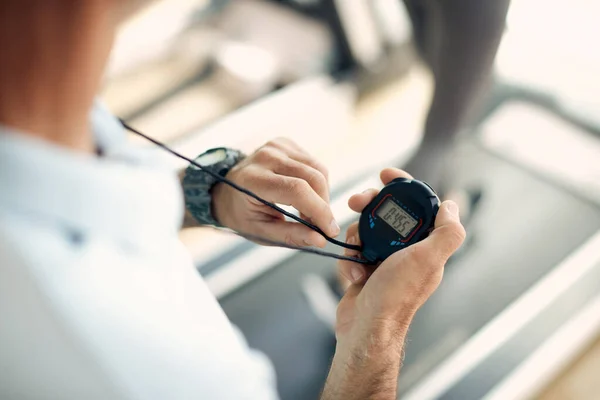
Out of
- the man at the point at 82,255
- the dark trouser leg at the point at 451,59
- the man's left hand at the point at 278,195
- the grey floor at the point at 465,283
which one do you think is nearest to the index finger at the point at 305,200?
the man's left hand at the point at 278,195

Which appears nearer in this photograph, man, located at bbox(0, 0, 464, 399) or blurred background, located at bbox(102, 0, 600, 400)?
man, located at bbox(0, 0, 464, 399)

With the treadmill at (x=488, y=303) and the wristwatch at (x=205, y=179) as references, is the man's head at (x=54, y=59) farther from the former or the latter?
the treadmill at (x=488, y=303)

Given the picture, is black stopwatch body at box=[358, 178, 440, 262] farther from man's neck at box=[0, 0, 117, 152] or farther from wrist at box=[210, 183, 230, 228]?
man's neck at box=[0, 0, 117, 152]

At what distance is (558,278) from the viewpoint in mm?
1540

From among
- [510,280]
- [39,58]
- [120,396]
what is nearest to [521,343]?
[510,280]

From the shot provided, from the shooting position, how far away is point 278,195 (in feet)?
2.90

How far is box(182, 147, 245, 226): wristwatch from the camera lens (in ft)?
3.27

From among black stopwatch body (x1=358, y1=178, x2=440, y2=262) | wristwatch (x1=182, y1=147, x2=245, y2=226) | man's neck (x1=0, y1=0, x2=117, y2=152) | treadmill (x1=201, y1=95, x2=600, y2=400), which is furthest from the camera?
treadmill (x1=201, y1=95, x2=600, y2=400)

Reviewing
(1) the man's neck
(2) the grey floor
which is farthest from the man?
(2) the grey floor

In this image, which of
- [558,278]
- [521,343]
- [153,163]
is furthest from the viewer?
[558,278]

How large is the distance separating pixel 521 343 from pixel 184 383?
3.55ft

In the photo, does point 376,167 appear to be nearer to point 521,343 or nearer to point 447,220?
point 521,343

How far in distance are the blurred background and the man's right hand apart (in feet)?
1.56

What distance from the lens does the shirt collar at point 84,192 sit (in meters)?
0.50
